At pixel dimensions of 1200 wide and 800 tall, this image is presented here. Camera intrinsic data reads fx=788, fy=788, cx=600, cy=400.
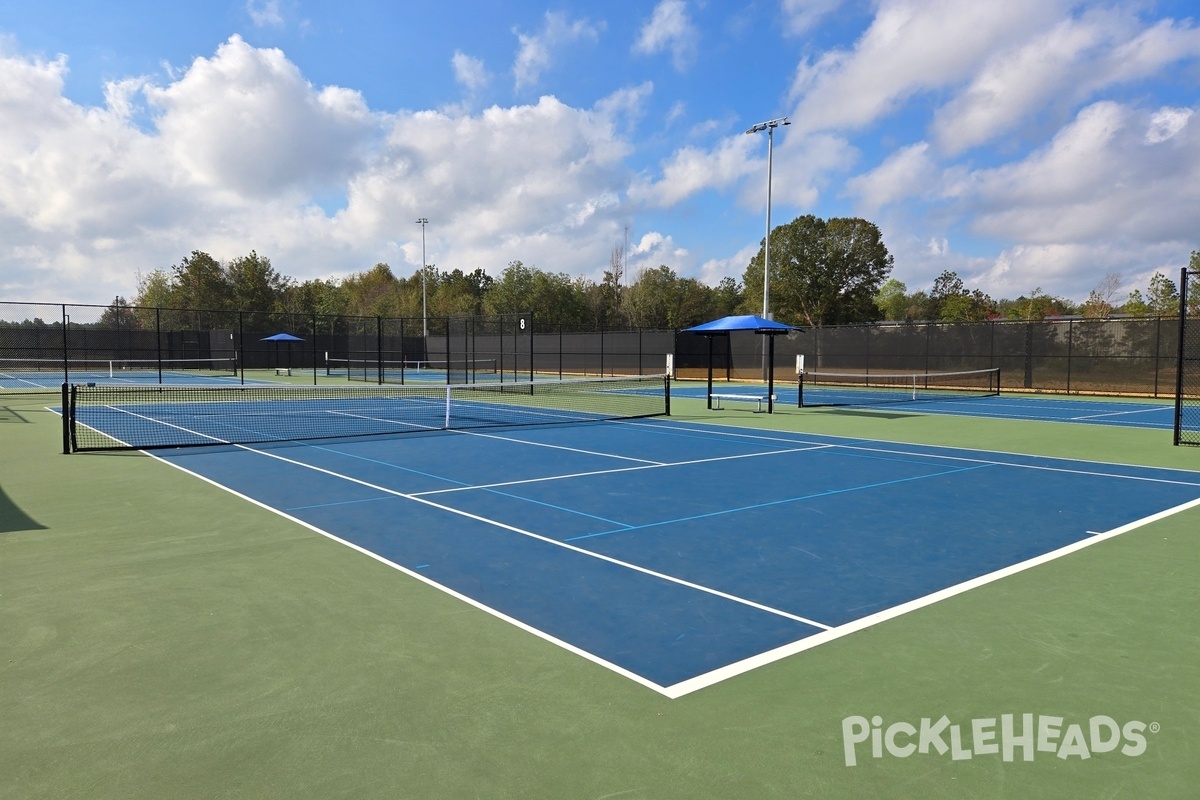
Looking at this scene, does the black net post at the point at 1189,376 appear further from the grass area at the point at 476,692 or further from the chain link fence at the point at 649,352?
the grass area at the point at 476,692

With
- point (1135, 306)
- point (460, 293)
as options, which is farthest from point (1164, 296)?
point (460, 293)

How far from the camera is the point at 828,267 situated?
194 ft

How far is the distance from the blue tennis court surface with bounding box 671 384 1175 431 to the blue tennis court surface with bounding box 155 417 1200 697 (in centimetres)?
787

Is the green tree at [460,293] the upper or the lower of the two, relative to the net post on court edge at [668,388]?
upper

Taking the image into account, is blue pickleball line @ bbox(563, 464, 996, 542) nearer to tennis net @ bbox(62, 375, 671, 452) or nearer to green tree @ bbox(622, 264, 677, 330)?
tennis net @ bbox(62, 375, 671, 452)

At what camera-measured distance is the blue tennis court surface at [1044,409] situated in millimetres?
18312

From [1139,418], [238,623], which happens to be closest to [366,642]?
[238,623]

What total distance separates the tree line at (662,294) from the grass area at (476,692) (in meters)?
42.1

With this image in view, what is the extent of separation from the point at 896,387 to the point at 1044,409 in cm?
958

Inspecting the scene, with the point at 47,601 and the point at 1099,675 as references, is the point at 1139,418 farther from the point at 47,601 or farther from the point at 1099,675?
the point at 47,601

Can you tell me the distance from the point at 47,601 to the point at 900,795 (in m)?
5.06

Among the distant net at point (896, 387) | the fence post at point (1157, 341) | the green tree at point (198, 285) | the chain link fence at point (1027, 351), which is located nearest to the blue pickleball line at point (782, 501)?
the distant net at point (896, 387)

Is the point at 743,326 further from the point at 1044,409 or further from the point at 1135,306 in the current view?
the point at 1135,306

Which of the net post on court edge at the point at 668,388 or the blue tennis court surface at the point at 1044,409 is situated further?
the net post on court edge at the point at 668,388
